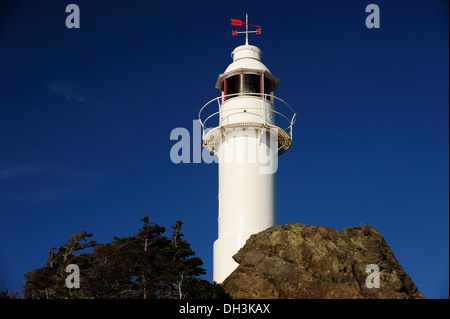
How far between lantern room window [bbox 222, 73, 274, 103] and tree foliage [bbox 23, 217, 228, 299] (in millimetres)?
9714

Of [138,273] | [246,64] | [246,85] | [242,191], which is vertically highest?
[246,64]

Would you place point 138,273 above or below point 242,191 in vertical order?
below

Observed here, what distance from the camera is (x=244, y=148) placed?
38.7m

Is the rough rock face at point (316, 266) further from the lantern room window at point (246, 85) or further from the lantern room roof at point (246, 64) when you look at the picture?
the lantern room roof at point (246, 64)

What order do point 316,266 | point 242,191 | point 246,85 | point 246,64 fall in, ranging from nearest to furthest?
point 316,266, point 242,191, point 246,85, point 246,64

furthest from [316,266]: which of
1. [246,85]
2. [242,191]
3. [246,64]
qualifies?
[246,64]

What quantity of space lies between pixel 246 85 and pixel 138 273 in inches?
575

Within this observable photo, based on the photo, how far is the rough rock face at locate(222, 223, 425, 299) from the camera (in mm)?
29609

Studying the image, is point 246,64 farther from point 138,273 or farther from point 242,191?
point 138,273

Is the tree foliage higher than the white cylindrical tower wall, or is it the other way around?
the white cylindrical tower wall

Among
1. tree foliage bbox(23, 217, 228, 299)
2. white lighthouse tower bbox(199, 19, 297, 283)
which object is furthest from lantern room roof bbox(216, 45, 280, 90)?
tree foliage bbox(23, 217, 228, 299)

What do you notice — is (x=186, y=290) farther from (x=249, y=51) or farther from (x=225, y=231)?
(x=249, y=51)

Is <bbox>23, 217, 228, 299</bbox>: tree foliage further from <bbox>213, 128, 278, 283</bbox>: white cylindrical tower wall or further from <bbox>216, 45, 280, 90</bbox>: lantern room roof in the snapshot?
<bbox>216, 45, 280, 90</bbox>: lantern room roof

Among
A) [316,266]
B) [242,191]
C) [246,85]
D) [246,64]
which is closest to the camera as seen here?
[316,266]
